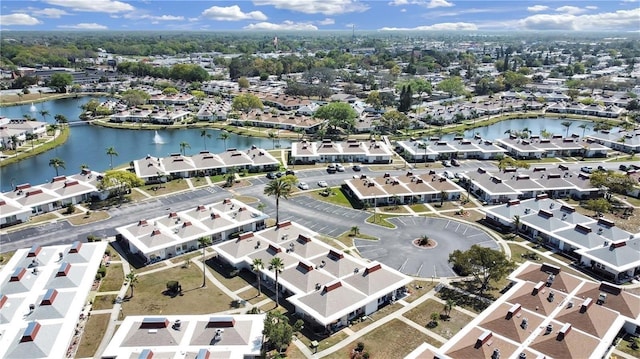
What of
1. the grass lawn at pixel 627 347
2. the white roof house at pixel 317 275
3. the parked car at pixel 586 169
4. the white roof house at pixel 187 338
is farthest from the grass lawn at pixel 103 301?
the parked car at pixel 586 169

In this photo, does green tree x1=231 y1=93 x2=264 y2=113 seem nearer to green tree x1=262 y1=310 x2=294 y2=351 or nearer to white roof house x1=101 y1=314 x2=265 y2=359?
white roof house x1=101 y1=314 x2=265 y2=359

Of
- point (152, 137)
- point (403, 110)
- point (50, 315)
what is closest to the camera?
point (50, 315)

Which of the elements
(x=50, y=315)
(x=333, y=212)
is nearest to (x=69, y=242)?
(x=50, y=315)

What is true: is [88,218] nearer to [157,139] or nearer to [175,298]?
[175,298]

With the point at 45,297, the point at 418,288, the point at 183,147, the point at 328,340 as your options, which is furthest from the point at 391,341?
the point at 183,147

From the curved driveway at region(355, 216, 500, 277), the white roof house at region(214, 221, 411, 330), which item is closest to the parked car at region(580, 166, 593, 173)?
the curved driveway at region(355, 216, 500, 277)

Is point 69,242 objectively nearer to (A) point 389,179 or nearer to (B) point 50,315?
(B) point 50,315
